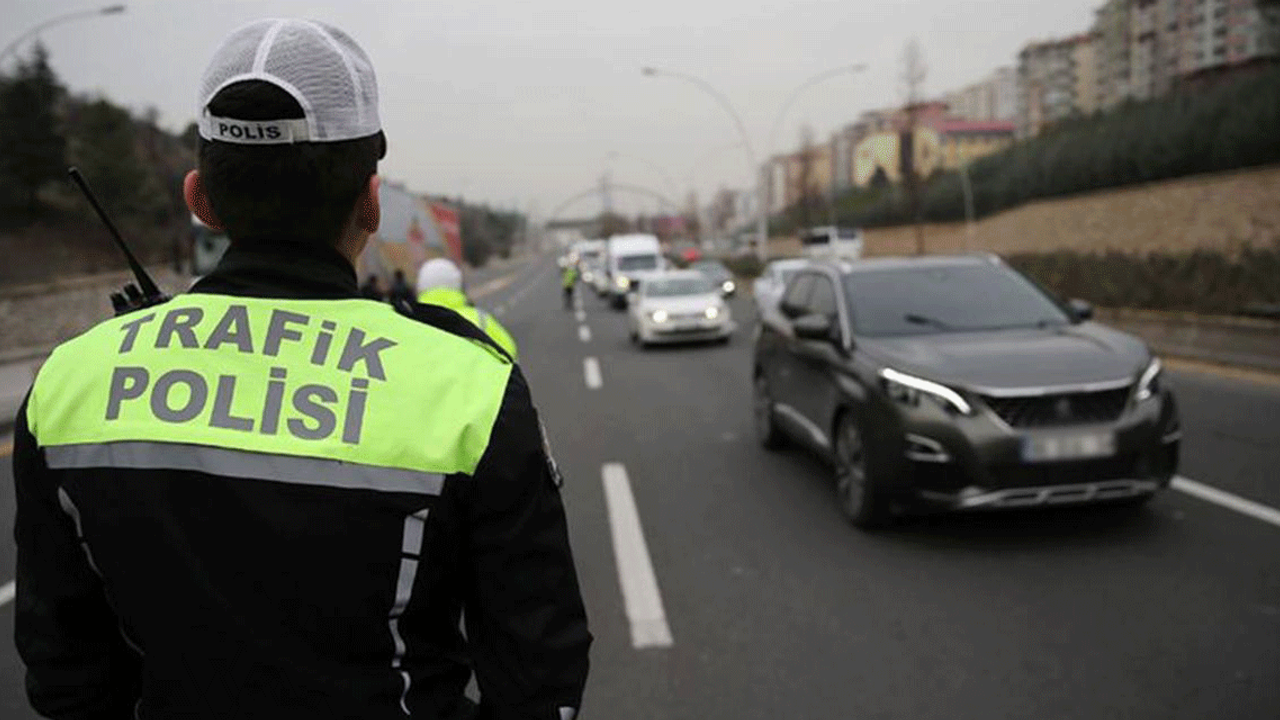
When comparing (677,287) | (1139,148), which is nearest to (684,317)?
(677,287)

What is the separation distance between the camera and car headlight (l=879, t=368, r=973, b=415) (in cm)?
→ 541

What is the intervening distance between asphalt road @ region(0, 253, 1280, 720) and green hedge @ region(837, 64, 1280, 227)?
21529 mm

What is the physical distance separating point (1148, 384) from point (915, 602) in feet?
6.59

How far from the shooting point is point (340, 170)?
1393mm

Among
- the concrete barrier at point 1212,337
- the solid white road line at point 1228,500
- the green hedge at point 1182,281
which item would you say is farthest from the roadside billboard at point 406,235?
the solid white road line at point 1228,500

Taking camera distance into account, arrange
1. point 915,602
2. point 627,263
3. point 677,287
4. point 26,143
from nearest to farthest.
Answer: point 915,602
point 677,287
point 627,263
point 26,143

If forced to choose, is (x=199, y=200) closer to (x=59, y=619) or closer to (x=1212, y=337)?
(x=59, y=619)

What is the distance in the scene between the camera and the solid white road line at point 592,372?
46.6ft

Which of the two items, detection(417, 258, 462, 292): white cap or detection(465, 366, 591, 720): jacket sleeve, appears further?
detection(417, 258, 462, 292): white cap

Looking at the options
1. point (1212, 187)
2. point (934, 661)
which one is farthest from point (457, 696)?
point (1212, 187)

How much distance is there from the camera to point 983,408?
5.36 meters

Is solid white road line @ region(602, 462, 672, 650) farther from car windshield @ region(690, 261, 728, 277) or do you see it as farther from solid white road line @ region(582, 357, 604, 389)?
car windshield @ region(690, 261, 728, 277)

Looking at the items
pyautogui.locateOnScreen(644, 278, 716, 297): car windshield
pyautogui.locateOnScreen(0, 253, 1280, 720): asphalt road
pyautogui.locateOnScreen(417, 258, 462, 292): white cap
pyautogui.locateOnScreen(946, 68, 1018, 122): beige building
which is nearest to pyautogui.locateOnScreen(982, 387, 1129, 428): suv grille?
pyautogui.locateOnScreen(0, 253, 1280, 720): asphalt road

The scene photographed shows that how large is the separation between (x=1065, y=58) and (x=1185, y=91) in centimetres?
11005
